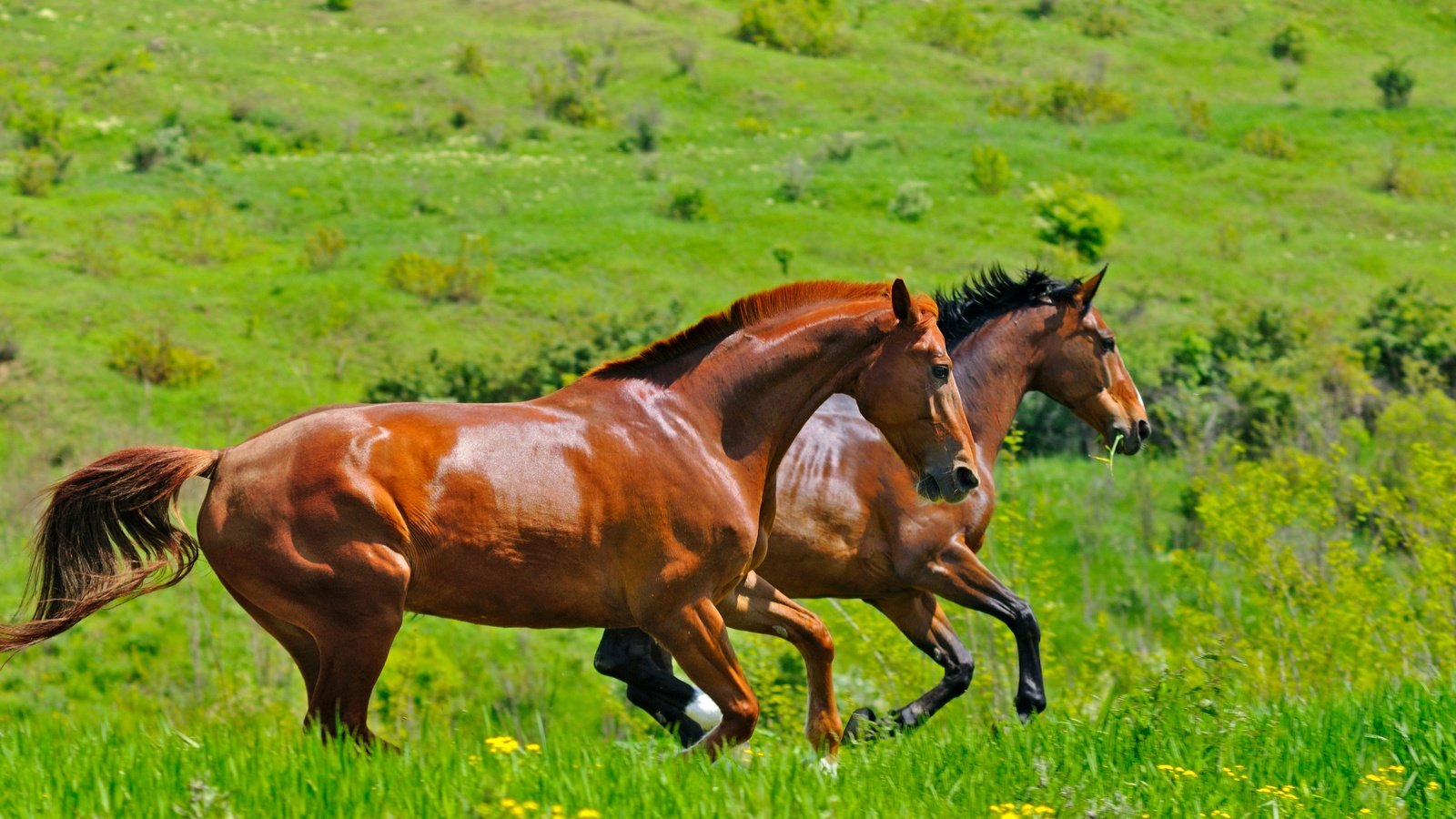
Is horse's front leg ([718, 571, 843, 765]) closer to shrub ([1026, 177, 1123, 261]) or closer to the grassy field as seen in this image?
the grassy field

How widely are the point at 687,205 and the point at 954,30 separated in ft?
94.5

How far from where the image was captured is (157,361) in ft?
83.8

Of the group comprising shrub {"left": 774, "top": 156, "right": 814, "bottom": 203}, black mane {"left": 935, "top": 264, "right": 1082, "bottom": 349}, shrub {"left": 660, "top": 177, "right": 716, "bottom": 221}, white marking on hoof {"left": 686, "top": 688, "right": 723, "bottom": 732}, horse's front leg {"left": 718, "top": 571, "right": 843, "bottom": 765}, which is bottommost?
shrub {"left": 660, "top": 177, "right": 716, "bottom": 221}

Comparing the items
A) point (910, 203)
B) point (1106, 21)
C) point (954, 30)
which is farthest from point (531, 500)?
point (1106, 21)

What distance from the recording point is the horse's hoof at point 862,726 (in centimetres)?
681

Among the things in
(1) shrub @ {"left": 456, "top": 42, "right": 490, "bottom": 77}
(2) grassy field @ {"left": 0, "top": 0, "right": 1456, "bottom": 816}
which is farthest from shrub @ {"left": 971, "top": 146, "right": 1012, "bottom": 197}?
(1) shrub @ {"left": 456, "top": 42, "right": 490, "bottom": 77}

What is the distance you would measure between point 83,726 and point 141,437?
15367 mm

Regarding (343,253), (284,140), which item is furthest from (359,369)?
(284,140)

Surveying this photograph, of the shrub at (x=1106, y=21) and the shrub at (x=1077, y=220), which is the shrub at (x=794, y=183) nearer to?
the shrub at (x=1077, y=220)

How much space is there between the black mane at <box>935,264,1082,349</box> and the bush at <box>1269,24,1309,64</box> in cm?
5402

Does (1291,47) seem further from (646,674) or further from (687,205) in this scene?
(646,674)

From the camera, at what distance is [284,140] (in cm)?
4203

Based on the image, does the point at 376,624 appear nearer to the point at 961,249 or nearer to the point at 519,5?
the point at 961,249

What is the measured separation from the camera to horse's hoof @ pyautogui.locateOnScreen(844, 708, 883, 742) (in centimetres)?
681
